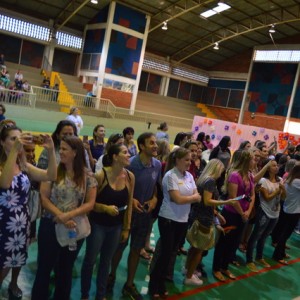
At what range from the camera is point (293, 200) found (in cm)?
529

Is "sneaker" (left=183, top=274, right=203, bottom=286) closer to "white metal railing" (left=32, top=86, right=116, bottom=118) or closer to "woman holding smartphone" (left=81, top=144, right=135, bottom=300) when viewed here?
"woman holding smartphone" (left=81, top=144, right=135, bottom=300)

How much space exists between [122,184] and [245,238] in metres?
3.44

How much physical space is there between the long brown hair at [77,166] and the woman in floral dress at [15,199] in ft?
0.23

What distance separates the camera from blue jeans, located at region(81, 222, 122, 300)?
2.97 metres

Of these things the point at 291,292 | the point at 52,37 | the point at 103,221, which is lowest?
the point at 291,292

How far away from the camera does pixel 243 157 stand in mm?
4199

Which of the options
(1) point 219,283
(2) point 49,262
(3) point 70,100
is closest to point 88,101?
(3) point 70,100

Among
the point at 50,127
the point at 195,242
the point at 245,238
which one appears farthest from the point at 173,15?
the point at 195,242

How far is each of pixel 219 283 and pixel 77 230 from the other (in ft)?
7.93

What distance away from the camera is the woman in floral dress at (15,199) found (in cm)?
259

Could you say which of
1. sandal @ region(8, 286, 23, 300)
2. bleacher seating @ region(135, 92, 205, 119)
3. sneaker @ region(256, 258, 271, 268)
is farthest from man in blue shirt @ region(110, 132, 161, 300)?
bleacher seating @ region(135, 92, 205, 119)

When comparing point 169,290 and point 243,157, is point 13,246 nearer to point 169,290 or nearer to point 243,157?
point 169,290

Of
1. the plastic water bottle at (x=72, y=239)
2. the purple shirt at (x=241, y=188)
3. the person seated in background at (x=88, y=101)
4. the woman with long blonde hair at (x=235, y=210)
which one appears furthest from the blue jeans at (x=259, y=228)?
the person seated in background at (x=88, y=101)

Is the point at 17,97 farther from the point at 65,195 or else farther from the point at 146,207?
the point at 65,195
